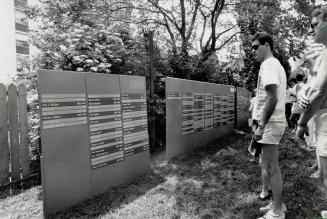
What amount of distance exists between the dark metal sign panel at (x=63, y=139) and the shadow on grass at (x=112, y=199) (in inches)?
5.9

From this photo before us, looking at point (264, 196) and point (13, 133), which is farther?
point (13, 133)

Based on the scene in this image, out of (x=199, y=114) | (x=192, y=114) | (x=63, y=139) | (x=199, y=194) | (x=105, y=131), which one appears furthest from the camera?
(x=199, y=114)

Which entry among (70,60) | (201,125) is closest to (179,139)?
(201,125)

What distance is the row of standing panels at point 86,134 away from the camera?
3920 mm

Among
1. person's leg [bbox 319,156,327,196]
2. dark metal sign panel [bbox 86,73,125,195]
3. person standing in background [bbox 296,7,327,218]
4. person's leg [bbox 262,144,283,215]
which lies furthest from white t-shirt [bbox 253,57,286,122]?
dark metal sign panel [bbox 86,73,125,195]

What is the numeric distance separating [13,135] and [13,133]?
3 cm

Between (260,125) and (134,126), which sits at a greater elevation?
(260,125)

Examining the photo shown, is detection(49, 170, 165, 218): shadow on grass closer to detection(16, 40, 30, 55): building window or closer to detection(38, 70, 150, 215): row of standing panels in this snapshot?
detection(38, 70, 150, 215): row of standing panels

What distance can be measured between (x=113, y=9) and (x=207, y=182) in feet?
32.4

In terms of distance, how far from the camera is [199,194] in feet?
14.9

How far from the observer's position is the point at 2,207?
432 cm

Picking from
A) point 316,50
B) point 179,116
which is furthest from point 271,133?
point 179,116

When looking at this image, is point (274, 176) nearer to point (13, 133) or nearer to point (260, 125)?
point (260, 125)

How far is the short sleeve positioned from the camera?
3.22 m
